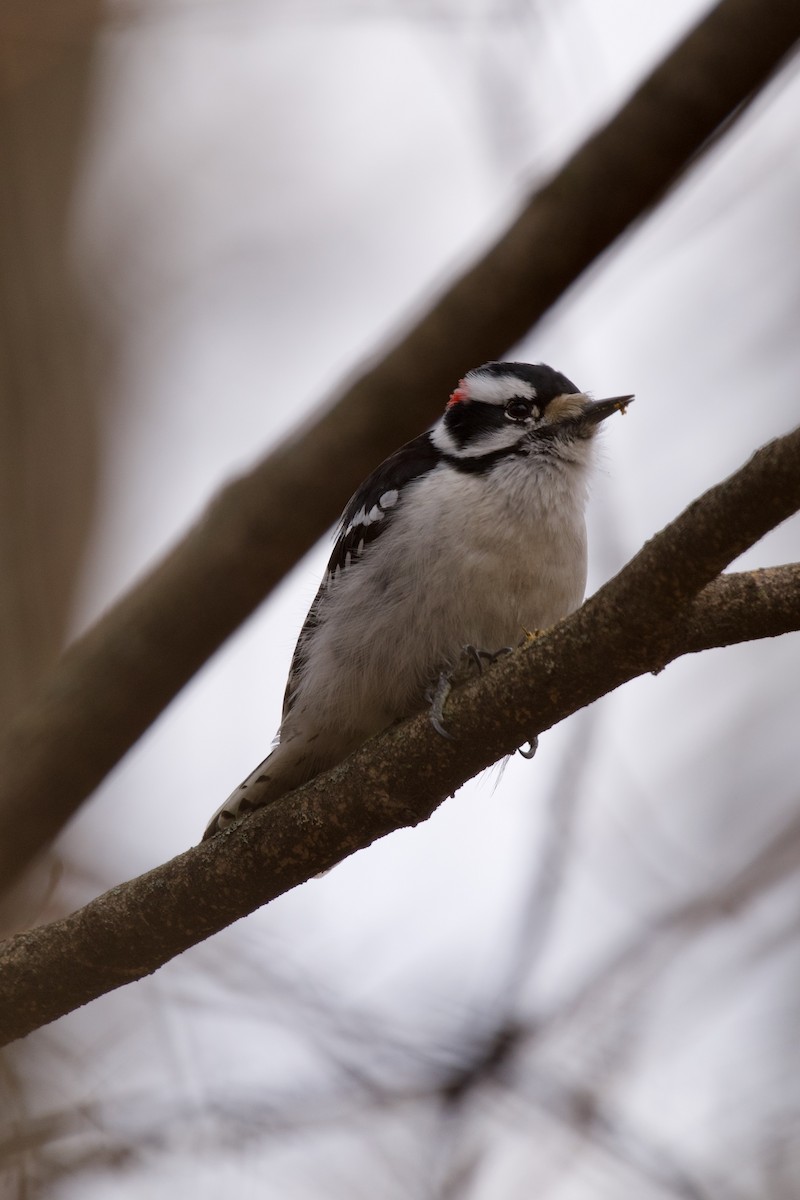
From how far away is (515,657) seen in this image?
2885 mm

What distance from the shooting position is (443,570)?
4.10 m

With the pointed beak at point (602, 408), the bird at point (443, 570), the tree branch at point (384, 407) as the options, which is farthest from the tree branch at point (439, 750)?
the pointed beak at point (602, 408)

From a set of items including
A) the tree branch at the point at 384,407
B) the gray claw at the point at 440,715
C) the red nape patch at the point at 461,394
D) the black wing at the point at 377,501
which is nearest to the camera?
the gray claw at the point at 440,715

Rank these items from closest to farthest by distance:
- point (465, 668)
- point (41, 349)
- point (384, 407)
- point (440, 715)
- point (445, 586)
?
point (440, 715), point (384, 407), point (465, 668), point (445, 586), point (41, 349)

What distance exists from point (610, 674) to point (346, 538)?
213 centimetres

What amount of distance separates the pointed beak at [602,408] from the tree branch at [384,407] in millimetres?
918

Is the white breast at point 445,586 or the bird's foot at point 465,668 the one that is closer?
the bird's foot at point 465,668

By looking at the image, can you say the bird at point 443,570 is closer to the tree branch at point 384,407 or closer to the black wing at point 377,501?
the black wing at point 377,501

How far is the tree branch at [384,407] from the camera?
353cm

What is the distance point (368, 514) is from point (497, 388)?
0.68 metres

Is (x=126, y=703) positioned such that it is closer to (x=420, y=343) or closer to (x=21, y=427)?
(x=420, y=343)

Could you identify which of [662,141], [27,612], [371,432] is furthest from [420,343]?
[27,612]

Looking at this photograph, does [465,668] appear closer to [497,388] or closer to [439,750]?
[439,750]

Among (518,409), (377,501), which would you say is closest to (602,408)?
(518,409)
